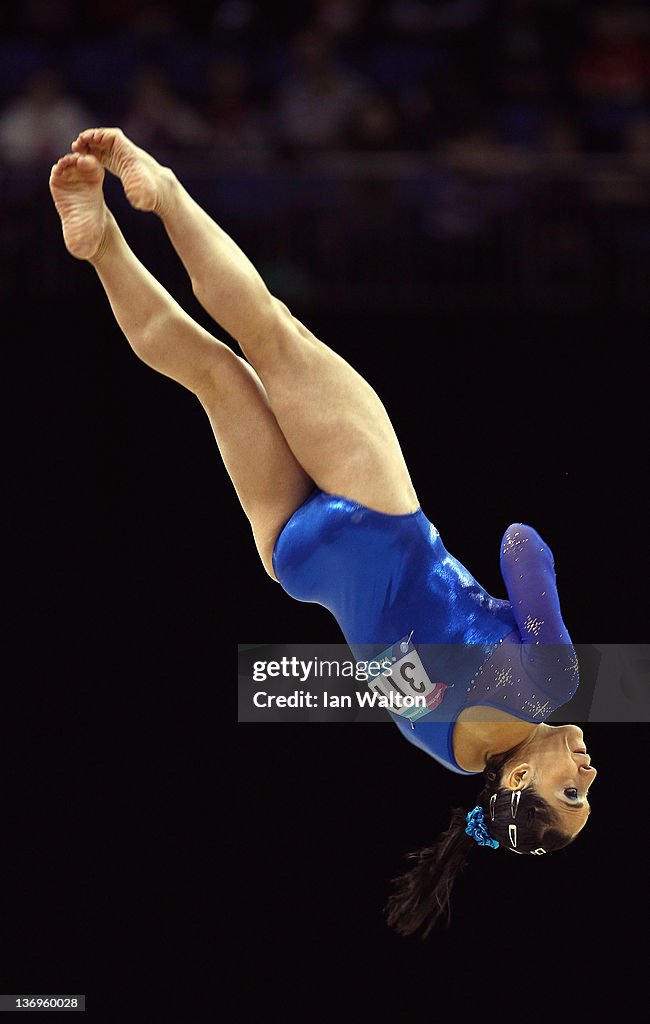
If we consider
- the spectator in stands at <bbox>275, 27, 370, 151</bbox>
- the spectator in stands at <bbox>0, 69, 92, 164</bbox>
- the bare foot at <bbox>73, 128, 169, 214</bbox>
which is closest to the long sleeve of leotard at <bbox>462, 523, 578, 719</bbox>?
the bare foot at <bbox>73, 128, 169, 214</bbox>

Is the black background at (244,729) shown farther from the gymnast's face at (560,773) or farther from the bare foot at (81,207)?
the bare foot at (81,207)

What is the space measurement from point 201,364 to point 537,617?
875mm

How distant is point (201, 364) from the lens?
9.06 ft

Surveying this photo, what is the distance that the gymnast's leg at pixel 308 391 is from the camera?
2652 millimetres

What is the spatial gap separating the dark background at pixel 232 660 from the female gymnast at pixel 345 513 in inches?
27.9

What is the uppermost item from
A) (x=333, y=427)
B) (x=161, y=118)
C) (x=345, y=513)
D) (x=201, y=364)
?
(x=161, y=118)

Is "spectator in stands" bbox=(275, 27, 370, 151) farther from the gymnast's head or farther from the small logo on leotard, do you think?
the gymnast's head

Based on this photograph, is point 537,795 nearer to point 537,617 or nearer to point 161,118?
point 537,617

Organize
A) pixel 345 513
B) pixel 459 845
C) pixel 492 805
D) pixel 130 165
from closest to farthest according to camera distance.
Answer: pixel 130 165 < pixel 345 513 < pixel 492 805 < pixel 459 845

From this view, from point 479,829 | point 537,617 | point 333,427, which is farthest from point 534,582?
point 479,829

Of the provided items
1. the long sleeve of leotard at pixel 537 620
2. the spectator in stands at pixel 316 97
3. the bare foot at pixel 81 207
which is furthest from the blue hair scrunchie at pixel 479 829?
the spectator in stands at pixel 316 97

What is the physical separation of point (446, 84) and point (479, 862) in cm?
282

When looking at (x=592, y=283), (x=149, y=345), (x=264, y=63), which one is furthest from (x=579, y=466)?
(x=264, y=63)

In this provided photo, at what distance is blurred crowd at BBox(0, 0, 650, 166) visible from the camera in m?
4.64
